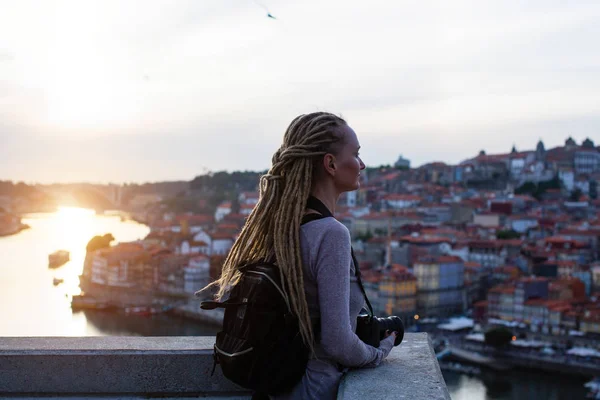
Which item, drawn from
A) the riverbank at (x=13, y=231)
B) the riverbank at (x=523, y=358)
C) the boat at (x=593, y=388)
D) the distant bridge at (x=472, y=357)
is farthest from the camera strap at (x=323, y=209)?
the riverbank at (x=13, y=231)

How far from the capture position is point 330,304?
71cm

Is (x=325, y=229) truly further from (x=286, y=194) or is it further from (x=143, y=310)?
(x=143, y=310)

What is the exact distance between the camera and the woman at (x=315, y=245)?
71 cm

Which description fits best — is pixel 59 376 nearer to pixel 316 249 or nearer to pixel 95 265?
pixel 316 249

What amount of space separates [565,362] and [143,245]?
10.6 m

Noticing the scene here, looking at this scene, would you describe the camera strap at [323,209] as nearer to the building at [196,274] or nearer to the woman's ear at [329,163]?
the woman's ear at [329,163]

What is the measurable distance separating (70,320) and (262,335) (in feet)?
37.1

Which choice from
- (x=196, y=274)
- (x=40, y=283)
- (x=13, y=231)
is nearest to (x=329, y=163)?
(x=40, y=283)

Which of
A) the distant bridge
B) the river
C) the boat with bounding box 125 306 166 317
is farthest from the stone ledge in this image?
the boat with bounding box 125 306 166 317

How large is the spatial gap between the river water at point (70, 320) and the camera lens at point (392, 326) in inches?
325

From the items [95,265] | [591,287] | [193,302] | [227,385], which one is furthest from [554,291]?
[227,385]

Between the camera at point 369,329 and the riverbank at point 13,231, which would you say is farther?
the riverbank at point 13,231

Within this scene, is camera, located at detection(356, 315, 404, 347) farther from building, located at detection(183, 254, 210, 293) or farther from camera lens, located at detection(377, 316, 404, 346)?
building, located at detection(183, 254, 210, 293)

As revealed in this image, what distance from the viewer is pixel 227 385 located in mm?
877
